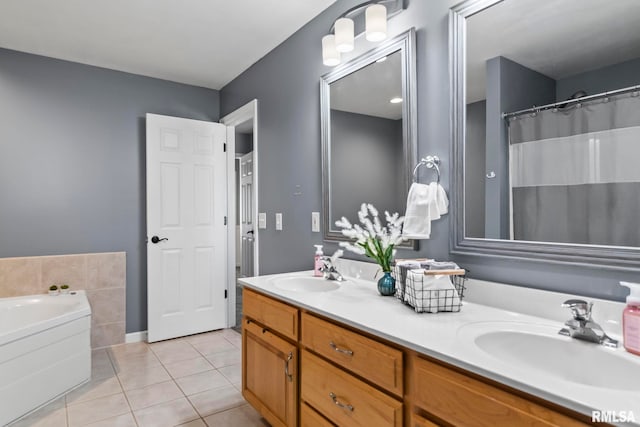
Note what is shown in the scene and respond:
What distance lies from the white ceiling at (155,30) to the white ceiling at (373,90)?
41cm

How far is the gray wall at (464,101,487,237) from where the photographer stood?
1.47 m

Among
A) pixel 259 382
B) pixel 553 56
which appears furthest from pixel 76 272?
pixel 553 56

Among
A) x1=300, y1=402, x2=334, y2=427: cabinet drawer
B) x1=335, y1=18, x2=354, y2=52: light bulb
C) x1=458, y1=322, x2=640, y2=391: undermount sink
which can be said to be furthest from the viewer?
x1=335, y1=18, x2=354, y2=52: light bulb

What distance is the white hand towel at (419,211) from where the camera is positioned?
163 centimetres

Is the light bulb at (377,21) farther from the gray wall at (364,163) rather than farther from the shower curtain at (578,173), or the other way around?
the shower curtain at (578,173)

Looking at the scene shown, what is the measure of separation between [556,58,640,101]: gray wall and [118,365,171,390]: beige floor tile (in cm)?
283

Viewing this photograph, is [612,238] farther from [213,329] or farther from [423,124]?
[213,329]

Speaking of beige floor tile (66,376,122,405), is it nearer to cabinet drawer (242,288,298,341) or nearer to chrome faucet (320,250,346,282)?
cabinet drawer (242,288,298,341)

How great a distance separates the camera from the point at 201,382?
2543 millimetres

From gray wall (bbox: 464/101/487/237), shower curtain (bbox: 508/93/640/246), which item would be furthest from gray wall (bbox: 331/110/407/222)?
shower curtain (bbox: 508/93/640/246)

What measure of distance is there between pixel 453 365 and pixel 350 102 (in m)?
→ 1.62

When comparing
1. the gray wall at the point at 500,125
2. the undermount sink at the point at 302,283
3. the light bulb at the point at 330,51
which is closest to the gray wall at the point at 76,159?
the undermount sink at the point at 302,283

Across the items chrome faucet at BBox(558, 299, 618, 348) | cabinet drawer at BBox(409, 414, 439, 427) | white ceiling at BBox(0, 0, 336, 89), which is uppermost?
white ceiling at BBox(0, 0, 336, 89)

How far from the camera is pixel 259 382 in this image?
75.3 inches
